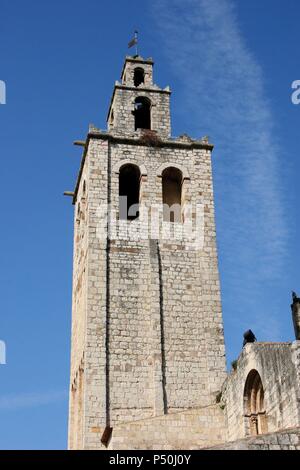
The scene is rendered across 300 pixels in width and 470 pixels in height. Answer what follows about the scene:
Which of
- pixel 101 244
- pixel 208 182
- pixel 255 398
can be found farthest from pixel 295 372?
pixel 208 182

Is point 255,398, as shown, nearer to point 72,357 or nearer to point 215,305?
point 215,305

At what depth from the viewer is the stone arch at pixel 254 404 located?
15.6 meters

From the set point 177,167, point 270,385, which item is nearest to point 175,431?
point 270,385

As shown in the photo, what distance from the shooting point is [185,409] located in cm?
1777

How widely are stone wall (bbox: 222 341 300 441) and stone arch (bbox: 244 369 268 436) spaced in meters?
0.06

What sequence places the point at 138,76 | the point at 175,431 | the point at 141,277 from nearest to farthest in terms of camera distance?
1. the point at 175,431
2. the point at 141,277
3. the point at 138,76

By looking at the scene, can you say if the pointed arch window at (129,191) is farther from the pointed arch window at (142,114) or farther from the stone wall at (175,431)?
the stone wall at (175,431)

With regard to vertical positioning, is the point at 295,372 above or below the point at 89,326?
below

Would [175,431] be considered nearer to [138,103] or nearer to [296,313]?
[296,313]

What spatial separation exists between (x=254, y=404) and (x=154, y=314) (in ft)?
13.0

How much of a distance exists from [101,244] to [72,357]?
3.72 m

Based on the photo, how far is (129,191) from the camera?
2214 cm

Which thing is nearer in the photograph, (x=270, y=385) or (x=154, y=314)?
(x=270, y=385)

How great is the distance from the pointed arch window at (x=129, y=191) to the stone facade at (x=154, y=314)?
0.18 metres
